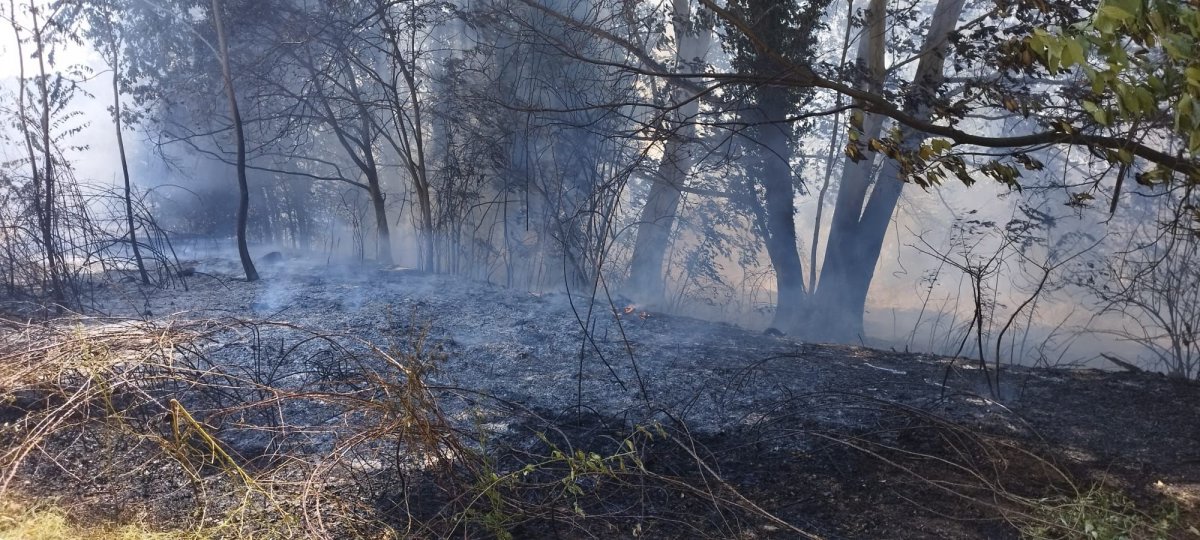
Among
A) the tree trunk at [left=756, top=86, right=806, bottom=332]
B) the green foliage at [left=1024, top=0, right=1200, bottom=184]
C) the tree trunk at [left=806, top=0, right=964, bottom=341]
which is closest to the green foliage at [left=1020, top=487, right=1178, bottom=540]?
the green foliage at [left=1024, top=0, right=1200, bottom=184]

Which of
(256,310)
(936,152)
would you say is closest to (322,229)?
(256,310)

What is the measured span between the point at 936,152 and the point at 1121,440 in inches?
71.5

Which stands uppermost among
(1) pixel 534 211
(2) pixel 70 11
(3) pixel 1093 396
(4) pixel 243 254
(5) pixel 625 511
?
(2) pixel 70 11

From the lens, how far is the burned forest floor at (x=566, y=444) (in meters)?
2.85

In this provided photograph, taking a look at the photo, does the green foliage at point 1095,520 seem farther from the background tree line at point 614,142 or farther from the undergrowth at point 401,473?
the background tree line at point 614,142

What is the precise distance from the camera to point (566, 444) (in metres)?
3.63

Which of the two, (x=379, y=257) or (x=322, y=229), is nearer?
(x=379, y=257)

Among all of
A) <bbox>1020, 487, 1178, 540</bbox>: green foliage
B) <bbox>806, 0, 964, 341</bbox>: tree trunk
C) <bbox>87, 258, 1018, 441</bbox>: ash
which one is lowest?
<bbox>1020, 487, 1178, 540</bbox>: green foliage

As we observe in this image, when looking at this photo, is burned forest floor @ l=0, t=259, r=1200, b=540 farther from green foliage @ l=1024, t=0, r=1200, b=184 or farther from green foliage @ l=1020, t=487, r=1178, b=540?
green foliage @ l=1024, t=0, r=1200, b=184

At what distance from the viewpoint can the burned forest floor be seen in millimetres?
2854

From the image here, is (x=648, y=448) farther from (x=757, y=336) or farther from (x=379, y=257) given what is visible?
(x=379, y=257)

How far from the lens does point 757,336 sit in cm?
635

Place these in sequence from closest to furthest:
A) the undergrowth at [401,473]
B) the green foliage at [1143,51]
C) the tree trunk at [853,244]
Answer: the green foliage at [1143,51]
the undergrowth at [401,473]
the tree trunk at [853,244]

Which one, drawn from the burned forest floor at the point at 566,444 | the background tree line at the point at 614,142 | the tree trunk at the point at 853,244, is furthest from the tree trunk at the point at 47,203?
the tree trunk at the point at 853,244
